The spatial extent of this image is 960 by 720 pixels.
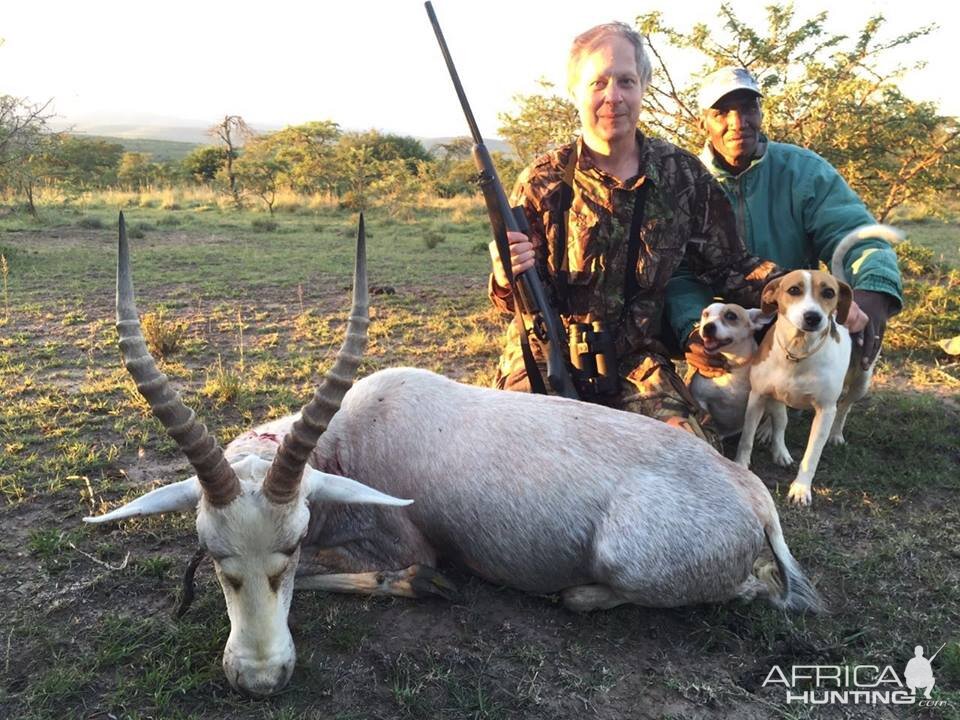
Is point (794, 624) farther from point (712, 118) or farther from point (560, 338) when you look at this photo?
point (712, 118)

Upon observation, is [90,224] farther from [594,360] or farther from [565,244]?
[594,360]

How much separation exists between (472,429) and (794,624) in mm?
1784

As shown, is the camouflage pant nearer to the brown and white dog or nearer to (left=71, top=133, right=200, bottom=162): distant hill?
the brown and white dog

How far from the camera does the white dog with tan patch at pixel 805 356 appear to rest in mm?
4223

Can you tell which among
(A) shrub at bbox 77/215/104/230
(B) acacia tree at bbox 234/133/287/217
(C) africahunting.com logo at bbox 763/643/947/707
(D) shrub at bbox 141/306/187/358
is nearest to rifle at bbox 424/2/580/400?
(C) africahunting.com logo at bbox 763/643/947/707

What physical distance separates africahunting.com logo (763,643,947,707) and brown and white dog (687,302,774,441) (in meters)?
2.25

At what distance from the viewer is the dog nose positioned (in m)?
4.15

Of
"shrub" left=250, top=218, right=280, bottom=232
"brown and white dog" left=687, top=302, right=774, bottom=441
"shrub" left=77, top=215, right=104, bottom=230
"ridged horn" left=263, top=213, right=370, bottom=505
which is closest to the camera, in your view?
"ridged horn" left=263, top=213, right=370, bottom=505

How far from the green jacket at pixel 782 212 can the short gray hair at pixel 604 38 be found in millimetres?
1327

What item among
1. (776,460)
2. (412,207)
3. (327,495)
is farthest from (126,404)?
(412,207)

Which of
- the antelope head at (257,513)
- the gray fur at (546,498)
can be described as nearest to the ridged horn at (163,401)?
the antelope head at (257,513)

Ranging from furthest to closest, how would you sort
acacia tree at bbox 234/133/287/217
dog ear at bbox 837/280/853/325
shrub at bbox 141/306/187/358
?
acacia tree at bbox 234/133/287/217
shrub at bbox 141/306/187/358
dog ear at bbox 837/280/853/325

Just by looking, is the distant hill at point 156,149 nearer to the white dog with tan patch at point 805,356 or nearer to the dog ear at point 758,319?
the dog ear at point 758,319

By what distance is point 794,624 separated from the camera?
10.7ft
